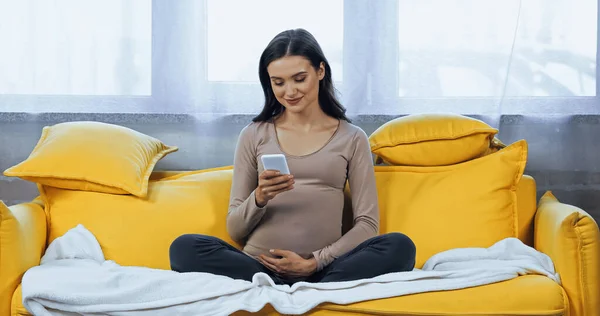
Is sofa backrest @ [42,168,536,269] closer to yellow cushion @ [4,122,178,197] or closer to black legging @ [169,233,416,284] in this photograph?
yellow cushion @ [4,122,178,197]

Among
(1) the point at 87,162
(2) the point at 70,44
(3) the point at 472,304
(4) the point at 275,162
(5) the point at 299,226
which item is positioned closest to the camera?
(3) the point at 472,304

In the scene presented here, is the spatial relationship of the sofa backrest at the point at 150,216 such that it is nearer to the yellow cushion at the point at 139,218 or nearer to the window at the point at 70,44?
the yellow cushion at the point at 139,218

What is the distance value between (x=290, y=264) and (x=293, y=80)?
0.50 metres

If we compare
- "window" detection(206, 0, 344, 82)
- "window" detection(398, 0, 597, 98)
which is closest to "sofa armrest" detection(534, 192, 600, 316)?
"window" detection(398, 0, 597, 98)

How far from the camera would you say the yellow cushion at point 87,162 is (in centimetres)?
217

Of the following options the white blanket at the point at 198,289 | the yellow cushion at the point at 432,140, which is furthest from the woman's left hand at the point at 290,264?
the yellow cushion at the point at 432,140

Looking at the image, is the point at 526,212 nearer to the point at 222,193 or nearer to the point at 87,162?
the point at 222,193

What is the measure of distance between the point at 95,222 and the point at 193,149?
→ 0.53 metres

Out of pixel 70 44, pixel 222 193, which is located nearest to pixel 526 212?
pixel 222 193

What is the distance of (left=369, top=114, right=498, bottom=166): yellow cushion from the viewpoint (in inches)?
89.9

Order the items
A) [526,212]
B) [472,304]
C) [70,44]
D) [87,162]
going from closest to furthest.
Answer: [472,304] → [87,162] → [526,212] → [70,44]

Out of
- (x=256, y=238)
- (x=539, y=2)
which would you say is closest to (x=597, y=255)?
(x=256, y=238)

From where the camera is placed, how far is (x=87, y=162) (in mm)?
2199

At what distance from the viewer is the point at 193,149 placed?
2.64 meters
